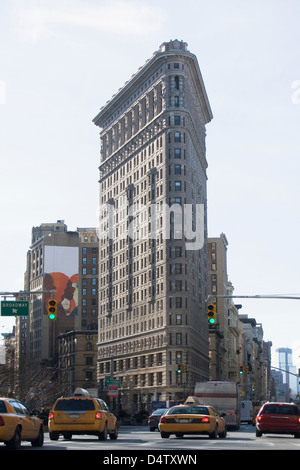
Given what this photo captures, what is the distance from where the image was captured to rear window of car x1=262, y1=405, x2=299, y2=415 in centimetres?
3683

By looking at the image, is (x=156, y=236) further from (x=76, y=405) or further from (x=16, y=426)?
(x=16, y=426)

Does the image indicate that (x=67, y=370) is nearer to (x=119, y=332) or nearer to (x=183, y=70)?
(x=119, y=332)

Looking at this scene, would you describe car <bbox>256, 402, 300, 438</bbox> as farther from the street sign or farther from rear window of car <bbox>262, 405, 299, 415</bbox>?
the street sign

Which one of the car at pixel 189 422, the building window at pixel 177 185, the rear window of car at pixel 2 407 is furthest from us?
the building window at pixel 177 185

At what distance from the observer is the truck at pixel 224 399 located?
50844 mm

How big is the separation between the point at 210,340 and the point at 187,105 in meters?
53.8

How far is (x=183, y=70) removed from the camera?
438 ft

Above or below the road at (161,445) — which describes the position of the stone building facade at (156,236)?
above

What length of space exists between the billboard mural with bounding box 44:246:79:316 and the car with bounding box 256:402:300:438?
14694 centimetres

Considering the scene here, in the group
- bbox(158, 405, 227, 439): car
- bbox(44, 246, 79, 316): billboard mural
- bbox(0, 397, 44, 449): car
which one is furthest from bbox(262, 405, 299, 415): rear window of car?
bbox(44, 246, 79, 316): billboard mural

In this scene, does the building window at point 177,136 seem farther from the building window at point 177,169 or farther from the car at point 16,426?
the car at point 16,426

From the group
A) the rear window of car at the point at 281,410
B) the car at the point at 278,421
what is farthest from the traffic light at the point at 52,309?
the rear window of car at the point at 281,410

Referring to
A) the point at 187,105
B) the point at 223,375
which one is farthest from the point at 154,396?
the point at 223,375

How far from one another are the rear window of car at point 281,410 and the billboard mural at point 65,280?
481ft
